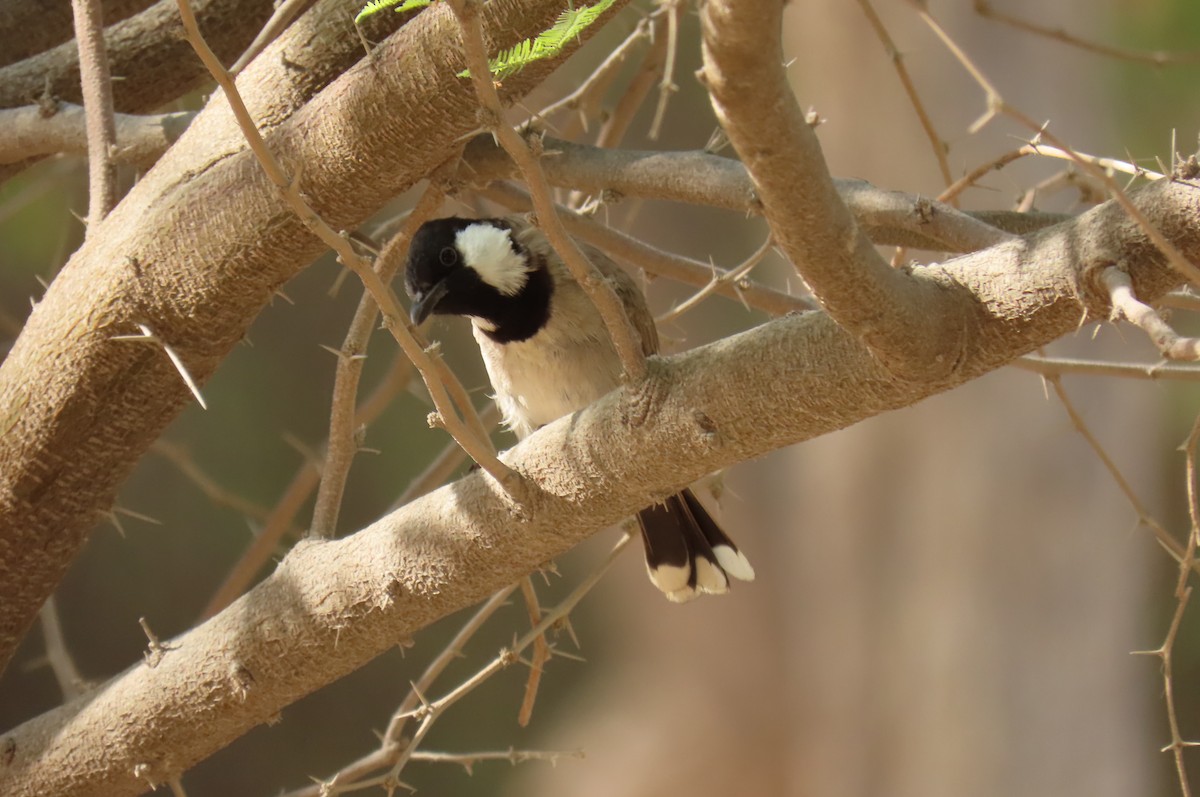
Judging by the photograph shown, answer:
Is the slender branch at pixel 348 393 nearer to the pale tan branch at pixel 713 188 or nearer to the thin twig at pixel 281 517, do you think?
the pale tan branch at pixel 713 188

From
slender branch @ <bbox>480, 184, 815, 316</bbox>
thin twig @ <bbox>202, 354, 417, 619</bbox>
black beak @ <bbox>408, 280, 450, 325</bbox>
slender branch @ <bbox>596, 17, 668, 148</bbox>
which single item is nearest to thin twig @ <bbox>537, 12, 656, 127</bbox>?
slender branch @ <bbox>596, 17, 668, 148</bbox>

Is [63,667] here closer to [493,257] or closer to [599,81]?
[493,257]

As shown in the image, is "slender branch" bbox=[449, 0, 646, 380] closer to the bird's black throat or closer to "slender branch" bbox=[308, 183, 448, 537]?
"slender branch" bbox=[308, 183, 448, 537]

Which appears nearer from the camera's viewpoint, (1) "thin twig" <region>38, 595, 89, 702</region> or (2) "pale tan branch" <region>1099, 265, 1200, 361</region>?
(2) "pale tan branch" <region>1099, 265, 1200, 361</region>

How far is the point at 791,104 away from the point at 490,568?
106 cm

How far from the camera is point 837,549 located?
20.7 feet

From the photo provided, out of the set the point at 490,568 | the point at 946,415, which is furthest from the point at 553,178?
the point at 946,415

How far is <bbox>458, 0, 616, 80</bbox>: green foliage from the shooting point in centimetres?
154

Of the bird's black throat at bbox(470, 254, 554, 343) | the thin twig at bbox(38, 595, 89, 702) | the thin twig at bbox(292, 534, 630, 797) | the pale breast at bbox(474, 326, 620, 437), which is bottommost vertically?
the thin twig at bbox(292, 534, 630, 797)

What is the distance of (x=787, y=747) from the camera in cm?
665

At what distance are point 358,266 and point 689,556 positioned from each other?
4.94 feet

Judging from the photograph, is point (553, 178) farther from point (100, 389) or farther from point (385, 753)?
point (385, 753)

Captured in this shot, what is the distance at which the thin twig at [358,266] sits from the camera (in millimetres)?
1449

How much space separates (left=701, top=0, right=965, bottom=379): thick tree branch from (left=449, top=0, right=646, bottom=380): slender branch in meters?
0.31
